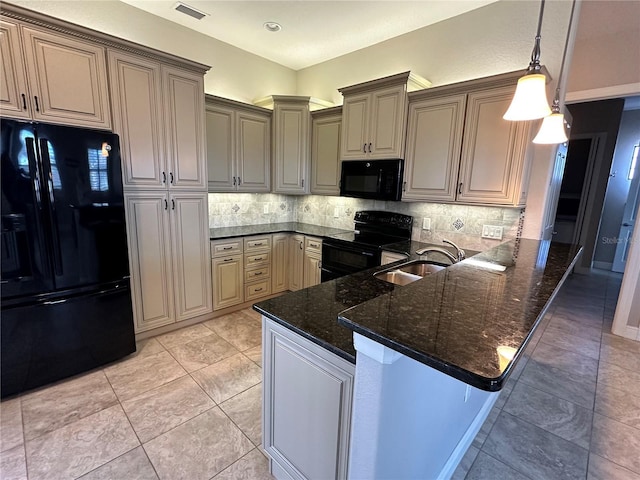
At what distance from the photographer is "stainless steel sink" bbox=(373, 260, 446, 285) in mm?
1986

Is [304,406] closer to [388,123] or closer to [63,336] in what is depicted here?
[63,336]

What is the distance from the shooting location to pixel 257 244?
345 cm

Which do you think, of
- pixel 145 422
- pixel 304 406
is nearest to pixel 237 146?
pixel 145 422

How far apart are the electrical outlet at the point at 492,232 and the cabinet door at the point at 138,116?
293 centimetres

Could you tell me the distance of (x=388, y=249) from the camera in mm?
2697

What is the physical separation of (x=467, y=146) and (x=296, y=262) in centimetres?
222

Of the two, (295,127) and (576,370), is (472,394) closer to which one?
(576,370)

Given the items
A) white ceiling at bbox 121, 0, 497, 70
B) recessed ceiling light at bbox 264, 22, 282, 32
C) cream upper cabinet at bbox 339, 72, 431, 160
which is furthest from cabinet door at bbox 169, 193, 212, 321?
recessed ceiling light at bbox 264, 22, 282, 32

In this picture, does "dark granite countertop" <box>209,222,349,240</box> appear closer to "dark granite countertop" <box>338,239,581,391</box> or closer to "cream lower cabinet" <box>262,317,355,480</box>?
"cream lower cabinet" <box>262,317,355,480</box>

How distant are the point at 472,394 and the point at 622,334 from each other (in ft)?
8.74

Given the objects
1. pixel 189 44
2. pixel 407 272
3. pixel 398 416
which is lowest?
pixel 398 416

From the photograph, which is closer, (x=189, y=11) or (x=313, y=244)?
(x=189, y=11)

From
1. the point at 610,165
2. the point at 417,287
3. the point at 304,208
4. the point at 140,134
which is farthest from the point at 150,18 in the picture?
the point at 610,165

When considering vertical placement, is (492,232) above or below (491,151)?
below
